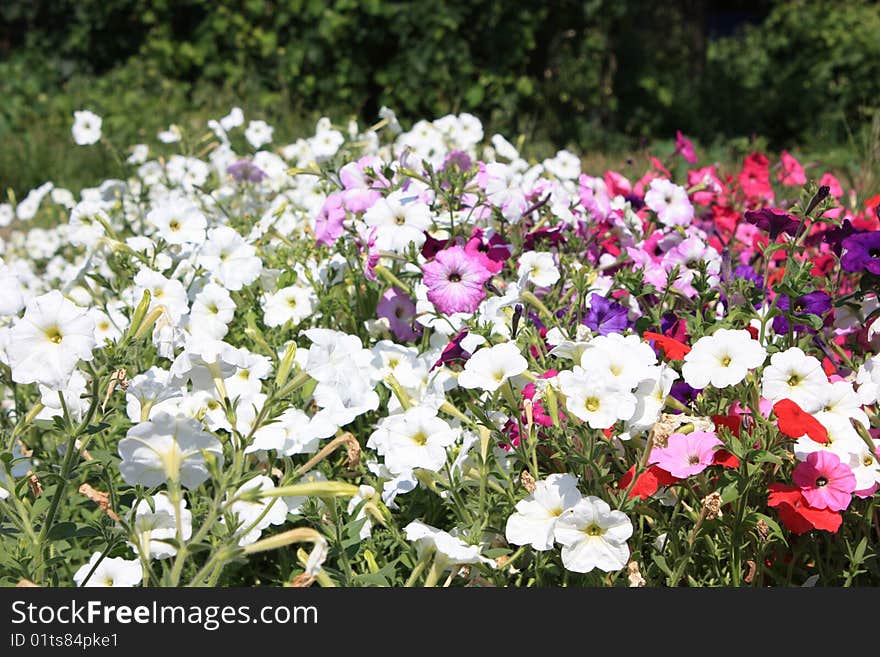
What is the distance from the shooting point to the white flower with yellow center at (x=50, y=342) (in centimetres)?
133

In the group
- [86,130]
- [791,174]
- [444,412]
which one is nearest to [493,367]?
[444,412]

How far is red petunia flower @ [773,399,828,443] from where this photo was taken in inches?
55.8

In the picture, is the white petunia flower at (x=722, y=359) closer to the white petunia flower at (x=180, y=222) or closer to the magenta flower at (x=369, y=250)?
the magenta flower at (x=369, y=250)

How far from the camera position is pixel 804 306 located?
69.7 inches

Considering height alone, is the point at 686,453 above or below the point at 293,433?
below

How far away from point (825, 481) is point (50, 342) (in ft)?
3.90

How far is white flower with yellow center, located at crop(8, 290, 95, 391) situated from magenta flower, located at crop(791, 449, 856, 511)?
1086mm

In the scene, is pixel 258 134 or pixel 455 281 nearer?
pixel 455 281

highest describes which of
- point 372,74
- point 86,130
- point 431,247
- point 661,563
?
point 372,74

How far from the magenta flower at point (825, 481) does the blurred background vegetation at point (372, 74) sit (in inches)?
184

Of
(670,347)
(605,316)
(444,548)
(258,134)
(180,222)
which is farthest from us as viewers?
(258,134)

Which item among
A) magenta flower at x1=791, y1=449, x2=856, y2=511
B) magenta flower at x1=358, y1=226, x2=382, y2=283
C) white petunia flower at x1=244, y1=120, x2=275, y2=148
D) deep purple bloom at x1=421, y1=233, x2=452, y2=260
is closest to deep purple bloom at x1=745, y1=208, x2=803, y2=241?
magenta flower at x1=791, y1=449, x2=856, y2=511

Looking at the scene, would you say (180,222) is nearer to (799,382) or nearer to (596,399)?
(596,399)

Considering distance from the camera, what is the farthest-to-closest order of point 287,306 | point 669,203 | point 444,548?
point 669,203 < point 287,306 < point 444,548
